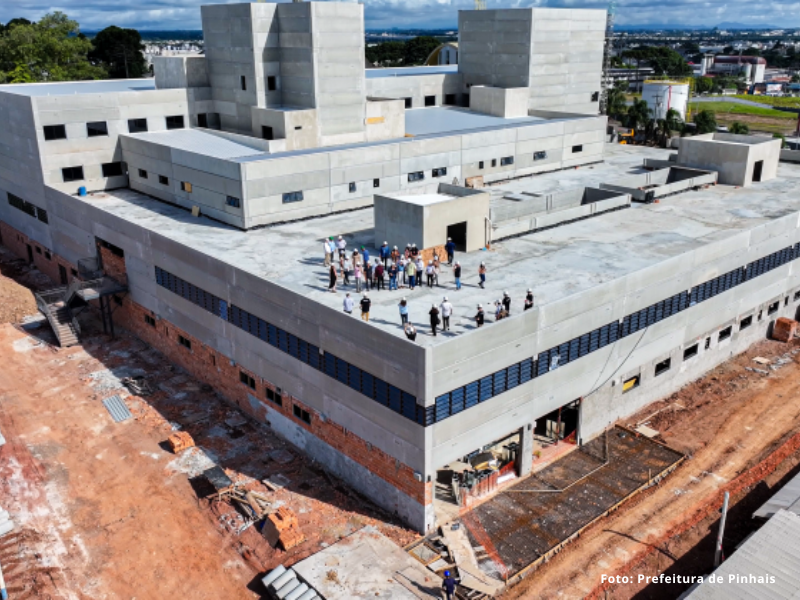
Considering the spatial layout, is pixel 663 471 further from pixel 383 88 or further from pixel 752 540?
pixel 383 88

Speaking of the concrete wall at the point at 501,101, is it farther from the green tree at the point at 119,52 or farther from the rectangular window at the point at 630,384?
the green tree at the point at 119,52

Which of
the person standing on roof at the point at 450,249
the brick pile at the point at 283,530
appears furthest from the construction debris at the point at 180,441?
the person standing on roof at the point at 450,249

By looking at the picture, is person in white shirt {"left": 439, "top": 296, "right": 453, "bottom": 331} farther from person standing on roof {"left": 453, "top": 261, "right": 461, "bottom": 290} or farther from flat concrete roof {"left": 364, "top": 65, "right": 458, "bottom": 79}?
flat concrete roof {"left": 364, "top": 65, "right": 458, "bottom": 79}

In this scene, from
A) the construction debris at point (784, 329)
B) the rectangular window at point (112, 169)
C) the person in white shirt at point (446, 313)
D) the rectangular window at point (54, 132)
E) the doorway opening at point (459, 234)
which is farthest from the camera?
the rectangular window at point (112, 169)

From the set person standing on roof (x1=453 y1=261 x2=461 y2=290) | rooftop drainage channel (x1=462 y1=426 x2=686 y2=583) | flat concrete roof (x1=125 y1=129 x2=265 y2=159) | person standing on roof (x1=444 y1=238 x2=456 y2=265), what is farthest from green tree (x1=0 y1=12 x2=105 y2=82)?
rooftop drainage channel (x1=462 y1=426 x2=686 y2=583)

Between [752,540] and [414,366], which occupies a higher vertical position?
[414,366]

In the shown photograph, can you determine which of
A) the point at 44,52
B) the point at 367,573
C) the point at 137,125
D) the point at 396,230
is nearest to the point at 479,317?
the point at 396,230

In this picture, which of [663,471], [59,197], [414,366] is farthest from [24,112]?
[663,471]
